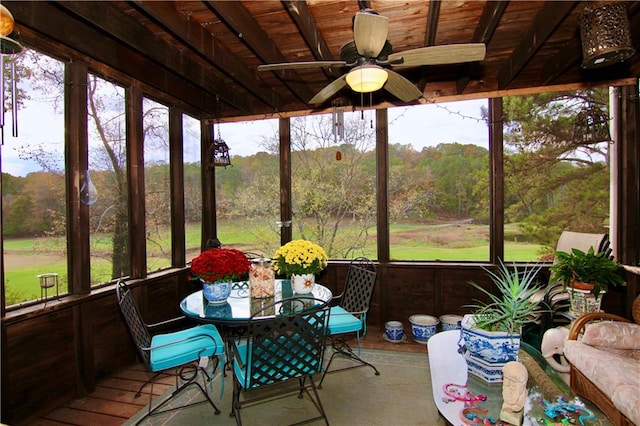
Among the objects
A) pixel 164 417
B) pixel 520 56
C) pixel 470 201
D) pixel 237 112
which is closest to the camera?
pixel 164 417

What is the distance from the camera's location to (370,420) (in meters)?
2.39

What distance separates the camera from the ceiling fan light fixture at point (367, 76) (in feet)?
6.91

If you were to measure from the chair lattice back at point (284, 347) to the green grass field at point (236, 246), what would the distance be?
1.73 metres

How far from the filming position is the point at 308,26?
2602 millimetres

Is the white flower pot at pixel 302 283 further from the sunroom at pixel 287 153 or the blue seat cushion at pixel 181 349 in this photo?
the sunroom at pixel 287 153

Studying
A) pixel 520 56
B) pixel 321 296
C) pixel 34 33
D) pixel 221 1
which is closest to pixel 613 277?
pixel 520 56

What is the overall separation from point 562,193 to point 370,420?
310 cm

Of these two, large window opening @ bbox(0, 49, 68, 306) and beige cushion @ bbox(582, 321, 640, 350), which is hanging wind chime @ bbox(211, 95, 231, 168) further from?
beige cushion @ bbox(582, 321, 640, 350)

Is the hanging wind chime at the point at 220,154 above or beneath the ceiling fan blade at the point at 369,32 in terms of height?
beneath

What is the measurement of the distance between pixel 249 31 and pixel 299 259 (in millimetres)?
1767

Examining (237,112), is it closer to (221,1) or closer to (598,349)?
(221,1)

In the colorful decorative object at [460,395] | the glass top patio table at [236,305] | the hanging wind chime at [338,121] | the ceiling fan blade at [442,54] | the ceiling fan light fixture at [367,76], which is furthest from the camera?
the hanging wind chime at [338,121]

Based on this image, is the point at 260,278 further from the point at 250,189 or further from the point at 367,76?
the point at 250,189

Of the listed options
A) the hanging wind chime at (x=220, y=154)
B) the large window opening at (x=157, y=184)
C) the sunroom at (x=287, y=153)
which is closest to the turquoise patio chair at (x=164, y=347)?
the sunroom at (x=287, y=153)
